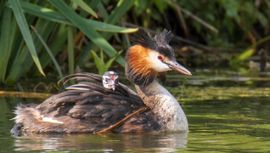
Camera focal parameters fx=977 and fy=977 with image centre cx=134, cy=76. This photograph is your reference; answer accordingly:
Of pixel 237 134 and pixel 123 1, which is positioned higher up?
pixel 123 1

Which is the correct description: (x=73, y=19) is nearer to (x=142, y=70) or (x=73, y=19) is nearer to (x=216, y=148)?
(x=142, y=70)

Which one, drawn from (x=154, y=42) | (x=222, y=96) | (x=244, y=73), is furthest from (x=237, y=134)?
(x=244, y=73)

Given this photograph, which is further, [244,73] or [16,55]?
[244,73]

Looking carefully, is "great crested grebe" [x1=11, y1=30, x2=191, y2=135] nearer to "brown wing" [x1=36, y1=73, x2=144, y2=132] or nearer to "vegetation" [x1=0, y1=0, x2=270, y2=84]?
"brown wing" [x1=36, y1=73, x2=144, y2=132]

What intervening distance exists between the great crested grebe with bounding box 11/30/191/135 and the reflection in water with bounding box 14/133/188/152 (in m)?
0.16

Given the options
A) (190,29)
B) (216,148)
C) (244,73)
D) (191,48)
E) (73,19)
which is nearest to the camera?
(216,148)

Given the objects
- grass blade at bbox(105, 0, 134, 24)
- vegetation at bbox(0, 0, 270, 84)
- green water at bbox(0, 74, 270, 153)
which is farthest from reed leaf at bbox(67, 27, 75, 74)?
green water at bbox(0, 74, 270, 153)

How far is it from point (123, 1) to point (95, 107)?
269 cm

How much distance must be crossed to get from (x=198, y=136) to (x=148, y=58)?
3.43 feet

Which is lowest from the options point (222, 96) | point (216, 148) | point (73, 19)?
point (216, 148)

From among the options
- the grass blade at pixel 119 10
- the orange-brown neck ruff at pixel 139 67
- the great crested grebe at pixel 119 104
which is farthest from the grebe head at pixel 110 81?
the grass blade at pixel 119 10

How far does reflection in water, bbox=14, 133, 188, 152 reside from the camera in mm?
7738

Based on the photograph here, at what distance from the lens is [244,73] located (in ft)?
47.0

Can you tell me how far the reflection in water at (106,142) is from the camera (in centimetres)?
774
